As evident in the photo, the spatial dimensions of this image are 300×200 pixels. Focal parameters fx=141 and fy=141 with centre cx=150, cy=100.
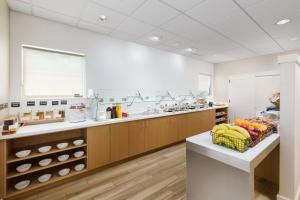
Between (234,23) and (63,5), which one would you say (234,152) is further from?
(63,5)

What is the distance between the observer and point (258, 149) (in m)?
1.13

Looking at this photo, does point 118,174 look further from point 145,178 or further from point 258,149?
point 258,149

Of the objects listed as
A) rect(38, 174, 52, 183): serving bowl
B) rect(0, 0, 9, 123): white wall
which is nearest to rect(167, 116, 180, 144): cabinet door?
rect(38, 174, 52, 183): serving bowl

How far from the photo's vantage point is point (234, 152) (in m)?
1.07

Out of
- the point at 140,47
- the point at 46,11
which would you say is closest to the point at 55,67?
the point at 46,11

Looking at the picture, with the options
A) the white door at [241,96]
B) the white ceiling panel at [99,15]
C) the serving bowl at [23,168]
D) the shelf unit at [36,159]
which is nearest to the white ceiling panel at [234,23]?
the white ceiling panel at [99,15]

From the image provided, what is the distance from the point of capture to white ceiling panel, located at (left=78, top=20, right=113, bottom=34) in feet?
7.86

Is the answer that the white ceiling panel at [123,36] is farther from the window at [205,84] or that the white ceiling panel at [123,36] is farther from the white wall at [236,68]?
the white wall at [236,68]

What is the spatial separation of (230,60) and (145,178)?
489 cm

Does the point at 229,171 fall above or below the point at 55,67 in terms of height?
below

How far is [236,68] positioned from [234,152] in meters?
4.78

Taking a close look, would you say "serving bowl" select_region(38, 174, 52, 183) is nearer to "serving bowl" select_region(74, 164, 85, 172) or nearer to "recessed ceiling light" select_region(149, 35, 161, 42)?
"serving bowl" select_region(74, 164, 85, 172)

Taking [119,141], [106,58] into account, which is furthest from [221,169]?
[106,58]

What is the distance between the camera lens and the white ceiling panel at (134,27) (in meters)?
2.37
